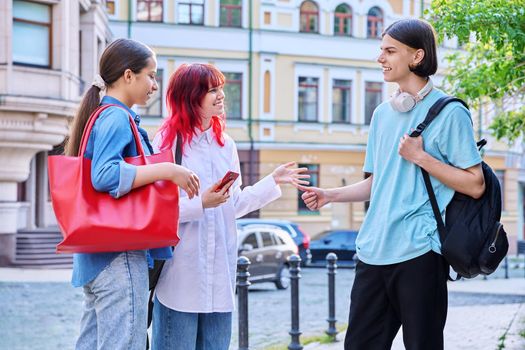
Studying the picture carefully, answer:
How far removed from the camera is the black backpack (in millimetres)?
4039

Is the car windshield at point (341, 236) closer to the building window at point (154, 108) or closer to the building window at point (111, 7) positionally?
the building window at point (154, 108)

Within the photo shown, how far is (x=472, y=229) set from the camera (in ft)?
13.3

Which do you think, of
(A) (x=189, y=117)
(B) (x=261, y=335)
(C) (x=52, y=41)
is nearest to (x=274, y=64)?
(C) (x=52, y=41)

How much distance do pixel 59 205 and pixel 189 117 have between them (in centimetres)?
99

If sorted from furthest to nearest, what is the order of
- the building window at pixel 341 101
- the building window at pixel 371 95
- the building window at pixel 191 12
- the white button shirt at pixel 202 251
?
the building window at pixel 371 95 → the building window at pixel 341 101 → the building window at pixel 191 12 → the white button shirt at pixel 202 251

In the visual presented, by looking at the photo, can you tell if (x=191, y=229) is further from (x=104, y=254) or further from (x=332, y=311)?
(x=332, y=311)

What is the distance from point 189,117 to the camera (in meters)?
4.82

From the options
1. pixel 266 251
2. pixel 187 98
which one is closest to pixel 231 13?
pixel 266 251

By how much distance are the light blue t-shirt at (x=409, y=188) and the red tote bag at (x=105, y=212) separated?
94cm

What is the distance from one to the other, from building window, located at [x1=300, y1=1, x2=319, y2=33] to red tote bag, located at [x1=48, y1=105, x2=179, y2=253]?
1374 inches

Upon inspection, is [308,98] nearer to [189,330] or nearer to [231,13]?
[231,13]

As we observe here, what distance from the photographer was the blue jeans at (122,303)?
4141 mm

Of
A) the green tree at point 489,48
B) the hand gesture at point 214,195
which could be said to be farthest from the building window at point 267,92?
the hand gesture at point 214,195

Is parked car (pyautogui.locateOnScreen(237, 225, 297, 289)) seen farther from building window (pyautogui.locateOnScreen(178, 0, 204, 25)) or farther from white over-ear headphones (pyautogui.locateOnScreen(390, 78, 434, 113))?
building window (pyautogui.locateOnScreen(178, 0, 204, 25))
